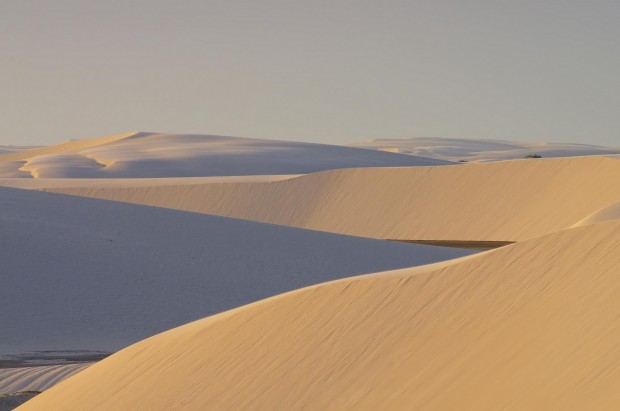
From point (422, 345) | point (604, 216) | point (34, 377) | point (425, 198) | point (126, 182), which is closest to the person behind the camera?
point (422, 345)

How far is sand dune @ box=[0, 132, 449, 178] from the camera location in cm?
5938

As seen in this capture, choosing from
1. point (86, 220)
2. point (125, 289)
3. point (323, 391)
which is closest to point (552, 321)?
point (323, 391)

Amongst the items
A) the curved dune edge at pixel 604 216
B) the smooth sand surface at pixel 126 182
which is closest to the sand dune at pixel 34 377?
the curved dune edge at pixel 604 216

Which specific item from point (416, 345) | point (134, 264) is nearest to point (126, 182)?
point (134, 264)

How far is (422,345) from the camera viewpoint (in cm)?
829

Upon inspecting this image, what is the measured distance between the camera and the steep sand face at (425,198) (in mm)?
35000

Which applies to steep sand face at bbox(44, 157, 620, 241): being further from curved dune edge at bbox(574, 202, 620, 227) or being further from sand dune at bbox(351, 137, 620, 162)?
sand dune at bbox(351, 137, 620, 162)

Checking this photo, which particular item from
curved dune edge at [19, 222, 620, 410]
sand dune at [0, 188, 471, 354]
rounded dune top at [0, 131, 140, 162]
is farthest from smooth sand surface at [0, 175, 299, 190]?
rounded dune top at [0, 131, 140, 162]

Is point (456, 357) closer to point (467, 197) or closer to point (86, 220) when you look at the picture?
point (86, 220)

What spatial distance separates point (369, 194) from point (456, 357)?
32.8 metres

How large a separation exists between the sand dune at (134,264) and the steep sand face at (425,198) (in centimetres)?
620

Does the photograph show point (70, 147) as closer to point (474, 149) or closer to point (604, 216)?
point (474, 149)

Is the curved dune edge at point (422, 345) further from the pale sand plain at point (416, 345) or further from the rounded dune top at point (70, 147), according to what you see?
the rounded dune top at point (70, 147)

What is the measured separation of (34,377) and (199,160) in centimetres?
5001
